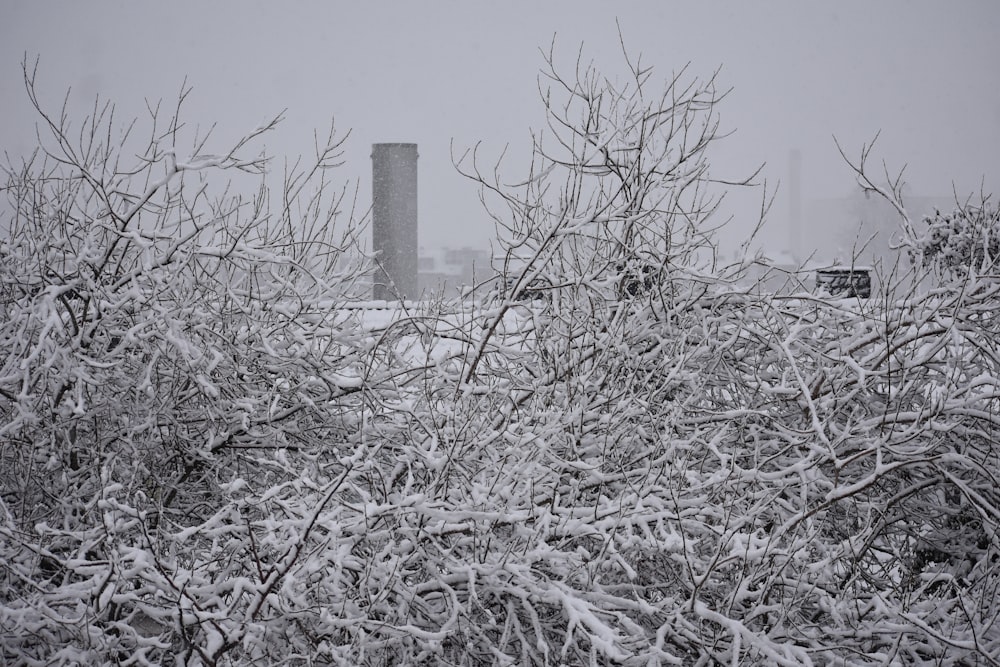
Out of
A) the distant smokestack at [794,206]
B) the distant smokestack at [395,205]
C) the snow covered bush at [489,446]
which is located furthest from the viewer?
the distant smokestack at [794,206]

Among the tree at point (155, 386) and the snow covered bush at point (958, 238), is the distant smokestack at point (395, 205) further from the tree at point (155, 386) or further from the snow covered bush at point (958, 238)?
the tree at point (155, 386)

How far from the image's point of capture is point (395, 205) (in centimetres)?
1739

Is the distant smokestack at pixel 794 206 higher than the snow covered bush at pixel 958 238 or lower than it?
higher

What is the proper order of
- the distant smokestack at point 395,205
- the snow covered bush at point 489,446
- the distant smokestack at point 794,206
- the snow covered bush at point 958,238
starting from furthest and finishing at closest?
the distant smokestack at point 794,206 → the distant smokestack at point 395,205 → the snow covered bush at point 958,238 → the snow covered bush at point 489,446

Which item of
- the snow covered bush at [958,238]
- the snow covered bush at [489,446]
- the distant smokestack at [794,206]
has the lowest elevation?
the snow covered bush at [489,446]

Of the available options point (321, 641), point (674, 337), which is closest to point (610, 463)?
point (674, 337)

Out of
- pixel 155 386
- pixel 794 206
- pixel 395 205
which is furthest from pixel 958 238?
pixel 794 206

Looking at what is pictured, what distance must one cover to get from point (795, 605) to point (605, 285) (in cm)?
211

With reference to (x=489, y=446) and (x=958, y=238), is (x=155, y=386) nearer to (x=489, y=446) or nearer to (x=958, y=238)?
(x=489, y=446)

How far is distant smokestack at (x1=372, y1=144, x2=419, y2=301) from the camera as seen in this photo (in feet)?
57.0

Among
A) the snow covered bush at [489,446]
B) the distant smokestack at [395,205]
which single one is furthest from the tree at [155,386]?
the distant smokestack at [395,205]

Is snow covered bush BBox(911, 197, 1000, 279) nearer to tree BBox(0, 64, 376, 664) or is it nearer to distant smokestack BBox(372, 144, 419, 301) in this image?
tree BBox(0, 64, 376, 664)

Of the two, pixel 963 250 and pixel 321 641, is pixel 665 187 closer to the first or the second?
pixel 321 641

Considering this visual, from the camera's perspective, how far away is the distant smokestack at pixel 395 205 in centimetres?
1736
